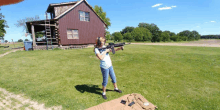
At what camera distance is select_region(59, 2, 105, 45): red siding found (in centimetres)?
1773

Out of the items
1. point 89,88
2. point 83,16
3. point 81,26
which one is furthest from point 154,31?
point 89,88

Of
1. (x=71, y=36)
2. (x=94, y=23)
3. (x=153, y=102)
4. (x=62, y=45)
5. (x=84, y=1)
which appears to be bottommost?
(x=153, y=102)

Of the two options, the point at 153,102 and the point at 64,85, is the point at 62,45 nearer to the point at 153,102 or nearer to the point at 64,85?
the point at 64,85

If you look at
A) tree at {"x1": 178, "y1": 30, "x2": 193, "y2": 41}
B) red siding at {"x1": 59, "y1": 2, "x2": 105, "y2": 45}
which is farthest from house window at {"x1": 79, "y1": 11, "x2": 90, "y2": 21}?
tree at {"x1": 178, "y1": 30, "x2": 193, "y2": 41}

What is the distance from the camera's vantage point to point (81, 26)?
19.5 m

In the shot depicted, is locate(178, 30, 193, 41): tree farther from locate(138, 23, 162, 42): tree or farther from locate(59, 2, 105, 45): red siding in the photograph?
locate(59, 2, 105, 45): red siding

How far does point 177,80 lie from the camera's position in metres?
5.42

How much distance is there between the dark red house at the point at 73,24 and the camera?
56.8ft

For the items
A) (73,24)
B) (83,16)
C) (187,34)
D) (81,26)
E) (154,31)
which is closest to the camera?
(73,24)

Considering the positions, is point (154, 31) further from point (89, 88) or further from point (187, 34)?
point (89, 88)

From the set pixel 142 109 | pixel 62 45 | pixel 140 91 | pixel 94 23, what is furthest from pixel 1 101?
pixel 94 23

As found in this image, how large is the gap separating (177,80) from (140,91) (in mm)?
2385

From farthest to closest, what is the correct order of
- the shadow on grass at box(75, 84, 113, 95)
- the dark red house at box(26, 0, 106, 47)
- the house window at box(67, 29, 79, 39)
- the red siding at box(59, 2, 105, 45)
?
the house window at box(67, 29, 79, 39) → the red siding at box(59, 2, 105, 45) → the dark red house at box(26, 0, 106, 47) → the shadow on grass at box(75, 84, 113, 95)

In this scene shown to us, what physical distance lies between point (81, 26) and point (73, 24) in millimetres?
1426
